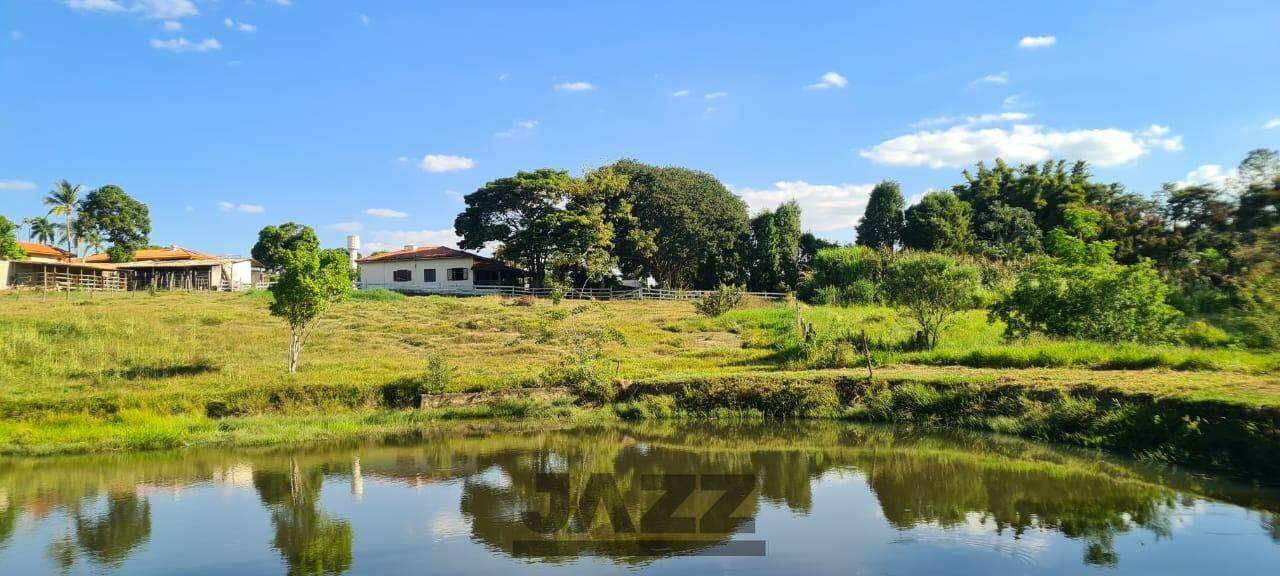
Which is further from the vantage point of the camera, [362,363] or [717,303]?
[717,303]

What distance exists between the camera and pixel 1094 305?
66.8 feet

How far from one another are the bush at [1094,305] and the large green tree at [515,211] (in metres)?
33.4

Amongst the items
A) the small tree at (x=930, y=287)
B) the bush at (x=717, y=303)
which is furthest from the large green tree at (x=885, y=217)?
the small tree at (x=930, y=287)

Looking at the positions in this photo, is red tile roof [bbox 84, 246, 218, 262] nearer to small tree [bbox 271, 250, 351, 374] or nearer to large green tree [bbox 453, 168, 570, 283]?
large green tree [bbox 453, 168, 570, 283]

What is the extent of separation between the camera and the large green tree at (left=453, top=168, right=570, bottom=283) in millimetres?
50469

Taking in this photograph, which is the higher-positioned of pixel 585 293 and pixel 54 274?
pixel 54 274

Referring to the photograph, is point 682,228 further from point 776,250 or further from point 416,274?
point 416,274

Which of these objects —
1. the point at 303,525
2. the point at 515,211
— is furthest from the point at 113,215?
the point at 303,525

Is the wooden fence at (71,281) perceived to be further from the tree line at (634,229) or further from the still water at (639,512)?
the still water at (639,512)

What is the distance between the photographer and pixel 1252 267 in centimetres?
1565

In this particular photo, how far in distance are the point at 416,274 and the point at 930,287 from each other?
39.8 m

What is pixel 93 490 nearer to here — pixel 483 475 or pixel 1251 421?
pixel 483 475

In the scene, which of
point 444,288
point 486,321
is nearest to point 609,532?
point 486,321

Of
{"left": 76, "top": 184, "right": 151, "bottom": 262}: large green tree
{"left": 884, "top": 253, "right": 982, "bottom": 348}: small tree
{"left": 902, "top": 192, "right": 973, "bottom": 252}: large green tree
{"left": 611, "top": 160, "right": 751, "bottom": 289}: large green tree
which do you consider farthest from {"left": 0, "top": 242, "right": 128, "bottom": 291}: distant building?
{"left": 902, "top": 192, "right": 973, "bottom": 252}: large green tree
